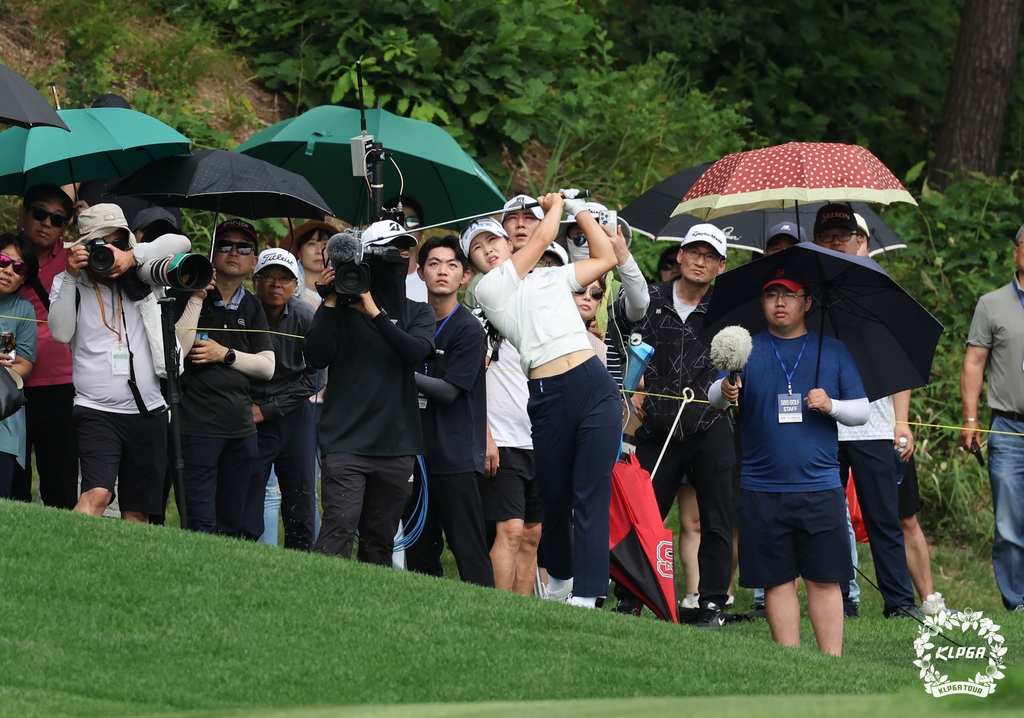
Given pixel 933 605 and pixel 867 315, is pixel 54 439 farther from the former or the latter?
pixel 933 605

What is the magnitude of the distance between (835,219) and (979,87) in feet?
30.4

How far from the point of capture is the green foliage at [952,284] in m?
13.1

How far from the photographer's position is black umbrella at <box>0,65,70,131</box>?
7.38m

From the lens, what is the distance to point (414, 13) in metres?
14.1

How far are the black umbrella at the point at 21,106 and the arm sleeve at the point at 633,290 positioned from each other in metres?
3.14

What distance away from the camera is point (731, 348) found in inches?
264

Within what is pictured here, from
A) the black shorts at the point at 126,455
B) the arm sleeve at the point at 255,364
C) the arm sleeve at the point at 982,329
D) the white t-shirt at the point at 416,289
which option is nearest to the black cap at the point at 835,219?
the arm sleeve at the point at 982,329

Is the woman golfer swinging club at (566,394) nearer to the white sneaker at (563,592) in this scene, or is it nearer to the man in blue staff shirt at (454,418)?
the white sneaker at (563,592)

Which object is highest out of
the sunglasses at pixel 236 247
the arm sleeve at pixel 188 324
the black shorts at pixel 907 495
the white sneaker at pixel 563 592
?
the sunglasses at pixel 236 247

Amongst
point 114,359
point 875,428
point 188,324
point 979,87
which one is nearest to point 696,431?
point 875,428

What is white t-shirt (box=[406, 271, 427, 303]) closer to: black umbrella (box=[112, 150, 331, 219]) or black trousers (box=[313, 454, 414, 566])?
black umbrella (box=[112, 150, 331, 219])

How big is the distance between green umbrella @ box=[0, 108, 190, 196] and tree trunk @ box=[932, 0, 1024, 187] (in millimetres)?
10948

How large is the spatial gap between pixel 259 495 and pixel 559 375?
249 cm

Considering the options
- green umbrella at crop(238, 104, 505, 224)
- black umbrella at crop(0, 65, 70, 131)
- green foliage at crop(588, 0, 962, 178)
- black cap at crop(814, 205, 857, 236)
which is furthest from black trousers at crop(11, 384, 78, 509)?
green foliage at crop(588, 0, 962, 178)
